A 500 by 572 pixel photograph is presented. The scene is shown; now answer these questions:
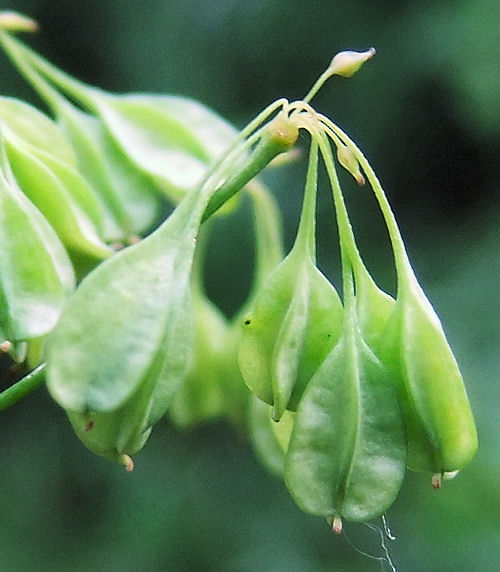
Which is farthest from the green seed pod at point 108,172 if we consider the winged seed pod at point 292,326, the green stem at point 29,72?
the winged seed pod at point 292,326

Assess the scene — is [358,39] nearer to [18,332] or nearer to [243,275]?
[243,275]

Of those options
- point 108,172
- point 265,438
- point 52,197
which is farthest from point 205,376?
point 52,197

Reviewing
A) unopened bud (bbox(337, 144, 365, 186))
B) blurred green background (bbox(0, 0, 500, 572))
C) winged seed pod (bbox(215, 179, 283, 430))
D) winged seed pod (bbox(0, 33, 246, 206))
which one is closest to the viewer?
unopened bud (bbox(337, 144, 365, 186))

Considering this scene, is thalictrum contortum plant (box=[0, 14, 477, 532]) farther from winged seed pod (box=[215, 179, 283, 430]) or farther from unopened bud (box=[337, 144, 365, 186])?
winged seed pod (box=[215, 179, 283, 430])

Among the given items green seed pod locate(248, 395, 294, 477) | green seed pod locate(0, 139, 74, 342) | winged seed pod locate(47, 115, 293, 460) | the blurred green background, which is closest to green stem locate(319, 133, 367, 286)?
winged seed pod locate(47, 115, 293, 460)

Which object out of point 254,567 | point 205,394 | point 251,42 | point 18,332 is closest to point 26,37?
point 251,42
